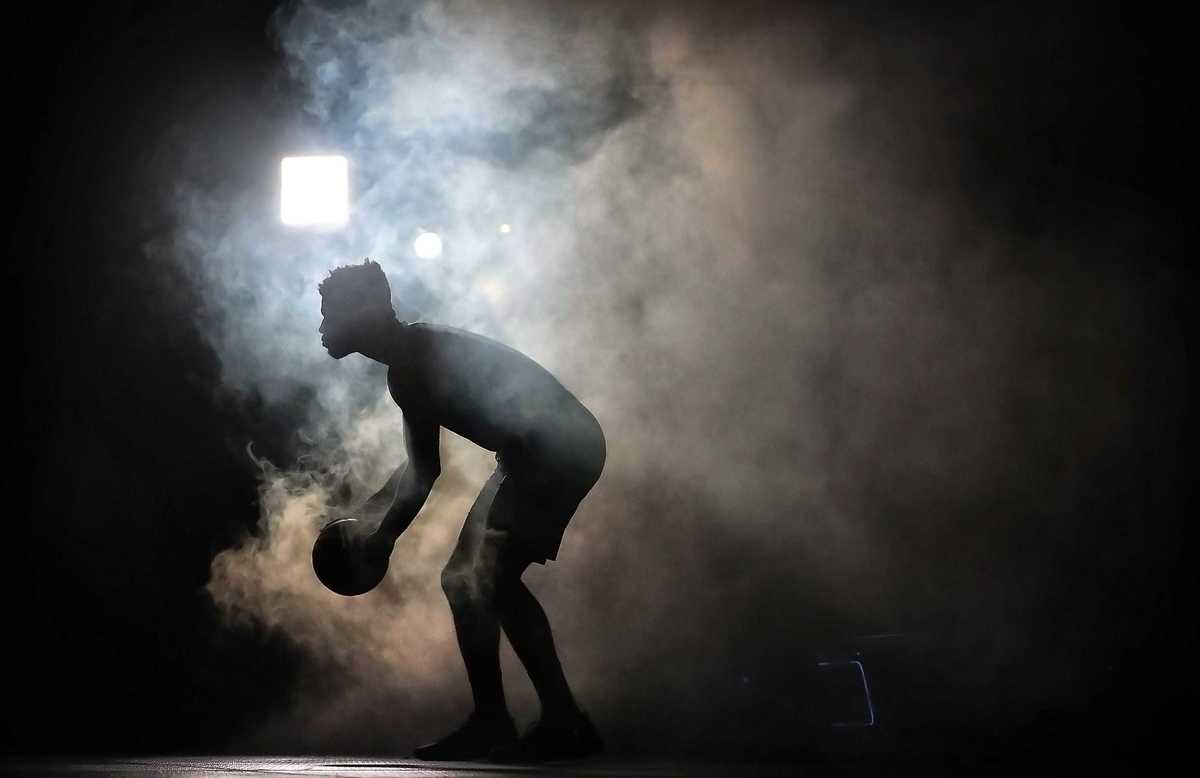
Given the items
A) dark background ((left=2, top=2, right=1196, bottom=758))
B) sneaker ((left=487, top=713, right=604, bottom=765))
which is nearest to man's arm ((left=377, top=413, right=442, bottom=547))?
sneaker ((left=487, top=713, right=604, bottom=765))

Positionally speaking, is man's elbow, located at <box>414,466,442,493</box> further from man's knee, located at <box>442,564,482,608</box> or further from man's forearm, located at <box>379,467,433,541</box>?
man's knee, located at <box>442,564,482,608</box>

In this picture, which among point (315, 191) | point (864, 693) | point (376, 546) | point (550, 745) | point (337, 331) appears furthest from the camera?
point (315, 191)

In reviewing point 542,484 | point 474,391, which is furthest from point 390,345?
point 542,484

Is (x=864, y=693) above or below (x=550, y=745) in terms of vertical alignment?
above

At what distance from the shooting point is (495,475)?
2.92 metres

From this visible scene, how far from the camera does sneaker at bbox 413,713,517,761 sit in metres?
2.64

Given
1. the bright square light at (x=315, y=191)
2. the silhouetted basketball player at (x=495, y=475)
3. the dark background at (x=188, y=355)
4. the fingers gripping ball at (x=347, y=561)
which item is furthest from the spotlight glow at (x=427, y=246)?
the fingers gripping ball at (x=347, y=561)

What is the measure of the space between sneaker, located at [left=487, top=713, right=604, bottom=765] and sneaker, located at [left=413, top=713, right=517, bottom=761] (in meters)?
0.05

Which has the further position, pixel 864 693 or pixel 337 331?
pixel 864 693

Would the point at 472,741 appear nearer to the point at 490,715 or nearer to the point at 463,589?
the point at 490,715

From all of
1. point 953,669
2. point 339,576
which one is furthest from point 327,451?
point 953,669

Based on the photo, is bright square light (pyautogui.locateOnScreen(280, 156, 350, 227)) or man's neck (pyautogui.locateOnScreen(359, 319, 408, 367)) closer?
man's neck (pyautogui.locateOnScreen(359, 319, 408, 367))

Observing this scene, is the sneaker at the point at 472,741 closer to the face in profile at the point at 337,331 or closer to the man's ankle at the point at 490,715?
the man's ankle at the point at 490,715

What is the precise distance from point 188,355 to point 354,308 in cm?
215
